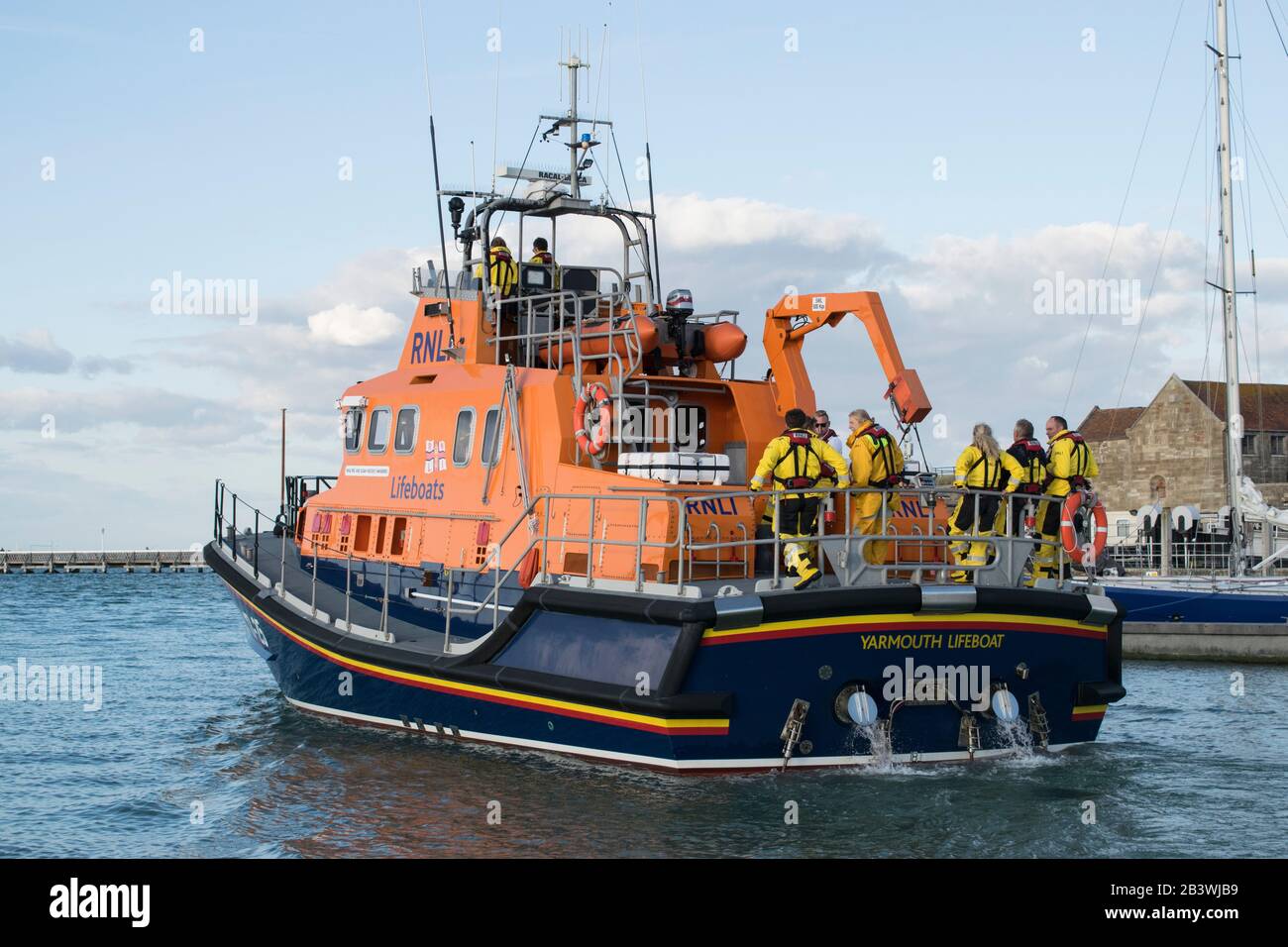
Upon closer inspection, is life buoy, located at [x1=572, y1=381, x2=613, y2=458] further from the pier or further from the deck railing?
the pier

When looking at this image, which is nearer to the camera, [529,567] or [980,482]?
[980,482]

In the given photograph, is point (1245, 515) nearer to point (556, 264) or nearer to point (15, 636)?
point (556, 264)

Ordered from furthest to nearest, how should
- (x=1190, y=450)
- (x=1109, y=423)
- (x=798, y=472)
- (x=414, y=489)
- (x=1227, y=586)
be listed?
1. (x=1109, y=423)
2. (x=1190, y=450)
3. (x=1227, y=586)
4. (x=414, y=489)
5. (x=798, y=472)

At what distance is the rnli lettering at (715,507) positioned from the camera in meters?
9.51

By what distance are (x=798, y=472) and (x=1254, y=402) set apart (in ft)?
151

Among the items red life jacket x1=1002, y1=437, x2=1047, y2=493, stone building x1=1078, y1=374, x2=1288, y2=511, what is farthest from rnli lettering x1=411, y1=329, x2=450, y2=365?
stone building x1=1078, y1=374, x2=1288, y2=511

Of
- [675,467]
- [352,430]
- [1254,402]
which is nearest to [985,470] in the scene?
[675,467]

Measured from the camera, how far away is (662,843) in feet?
24.1

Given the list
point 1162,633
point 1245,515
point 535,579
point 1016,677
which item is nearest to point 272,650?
point 535,579

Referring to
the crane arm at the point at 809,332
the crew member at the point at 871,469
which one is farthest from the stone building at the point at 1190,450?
the crew member at the point at 871,469

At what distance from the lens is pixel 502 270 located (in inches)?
452

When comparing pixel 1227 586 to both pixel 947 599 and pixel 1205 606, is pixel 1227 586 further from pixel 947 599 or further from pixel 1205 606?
pixel 947 599

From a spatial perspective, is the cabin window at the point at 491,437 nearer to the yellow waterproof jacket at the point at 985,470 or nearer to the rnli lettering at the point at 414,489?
the rnli lettering at the point at 414,489
